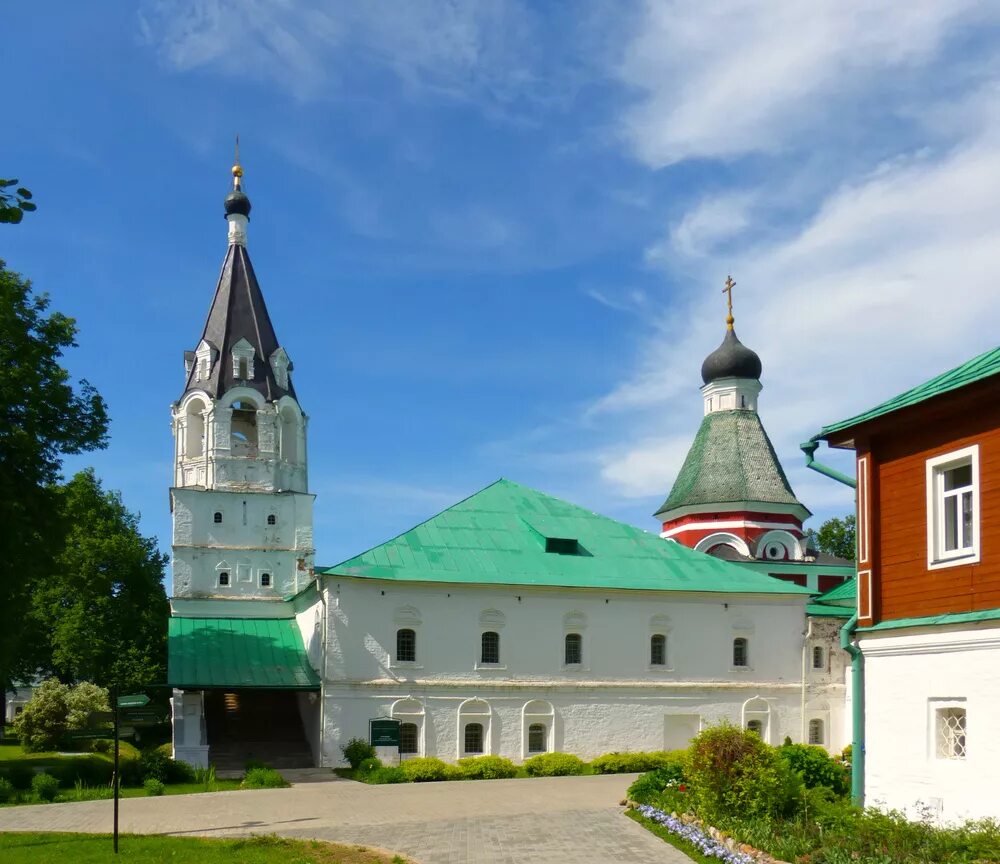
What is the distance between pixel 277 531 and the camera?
113 feet

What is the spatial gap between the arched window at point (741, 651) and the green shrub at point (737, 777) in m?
16.1

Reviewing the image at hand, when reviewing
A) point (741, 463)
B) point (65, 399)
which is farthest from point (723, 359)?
point (65, 399)

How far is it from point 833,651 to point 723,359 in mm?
14131

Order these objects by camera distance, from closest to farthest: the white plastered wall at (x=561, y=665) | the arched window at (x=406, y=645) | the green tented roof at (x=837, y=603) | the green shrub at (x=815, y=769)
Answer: the green shrub at (x=815, y=769), the white plastered wall at (x=561, y=665), the arched window at (x=406, y=645), the green tented roof at (x=837, y=603)

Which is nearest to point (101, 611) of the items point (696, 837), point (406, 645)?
point (406, 645)

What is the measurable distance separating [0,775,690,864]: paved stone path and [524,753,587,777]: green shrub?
3.48m

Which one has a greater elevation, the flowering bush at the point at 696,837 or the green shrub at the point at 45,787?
the flowering bush at the point at 696,837

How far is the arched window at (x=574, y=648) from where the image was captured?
29984mm

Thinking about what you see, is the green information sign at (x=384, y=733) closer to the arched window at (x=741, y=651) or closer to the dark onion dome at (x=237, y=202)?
the arched window at (x=741, y=651)

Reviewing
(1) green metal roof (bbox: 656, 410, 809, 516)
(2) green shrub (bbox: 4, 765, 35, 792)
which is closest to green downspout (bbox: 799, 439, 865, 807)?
(2) green shrub (bbox: 4, 765, 35, 792)

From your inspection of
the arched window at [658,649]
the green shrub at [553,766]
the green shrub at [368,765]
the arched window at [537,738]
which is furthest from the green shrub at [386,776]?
the arched window at [658,649]

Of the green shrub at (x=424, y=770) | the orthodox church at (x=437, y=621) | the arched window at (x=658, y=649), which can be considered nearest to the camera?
the green shrub at (x=424, y=770)

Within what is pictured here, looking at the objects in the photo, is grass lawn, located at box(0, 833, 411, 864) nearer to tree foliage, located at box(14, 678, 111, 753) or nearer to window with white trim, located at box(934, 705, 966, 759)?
window with white trim, located at box(934, 705, 966, 759)

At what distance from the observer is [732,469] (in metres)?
41.0
